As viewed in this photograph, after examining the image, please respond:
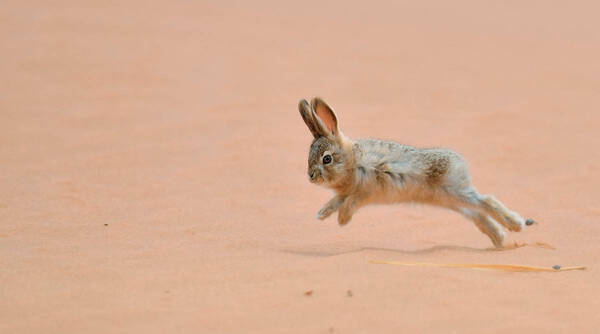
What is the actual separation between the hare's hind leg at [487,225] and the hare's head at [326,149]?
38.3 inches

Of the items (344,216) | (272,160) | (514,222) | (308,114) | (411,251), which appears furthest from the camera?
(272,160)

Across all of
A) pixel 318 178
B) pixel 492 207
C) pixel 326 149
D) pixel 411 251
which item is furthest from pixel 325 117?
pixel 492 207

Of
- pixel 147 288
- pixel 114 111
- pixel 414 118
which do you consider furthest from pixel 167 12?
pixel 147 288

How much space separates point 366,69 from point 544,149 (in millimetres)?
3809

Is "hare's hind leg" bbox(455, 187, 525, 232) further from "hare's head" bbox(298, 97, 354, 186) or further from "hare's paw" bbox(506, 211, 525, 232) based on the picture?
"hare's head" bbox(298, 97, 354, 186)

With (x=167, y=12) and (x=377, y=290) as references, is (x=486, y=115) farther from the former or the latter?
(x=377, y=290)

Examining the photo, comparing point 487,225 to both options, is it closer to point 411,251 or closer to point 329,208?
point 411,251

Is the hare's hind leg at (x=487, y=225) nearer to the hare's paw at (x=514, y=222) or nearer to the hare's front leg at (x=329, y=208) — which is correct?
the hare's paw at (x=514, y=222)

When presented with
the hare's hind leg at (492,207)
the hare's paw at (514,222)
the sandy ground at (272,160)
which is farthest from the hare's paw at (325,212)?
the hare's paw at (514,222)

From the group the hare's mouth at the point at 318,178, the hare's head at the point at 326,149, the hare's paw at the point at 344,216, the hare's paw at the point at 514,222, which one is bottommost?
the hare's paw at the point at 344,216

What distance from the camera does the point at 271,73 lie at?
12641mm

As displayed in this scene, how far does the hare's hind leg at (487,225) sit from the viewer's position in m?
6.43

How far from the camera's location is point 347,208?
6.29m

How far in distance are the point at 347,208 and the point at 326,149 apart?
46 centimetres
